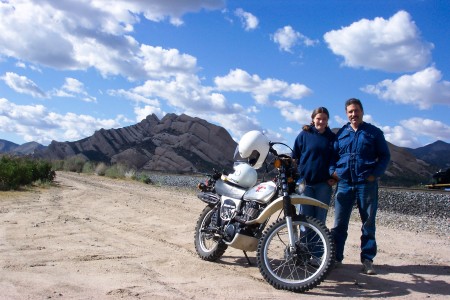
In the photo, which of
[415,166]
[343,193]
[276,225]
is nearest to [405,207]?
[343,193]

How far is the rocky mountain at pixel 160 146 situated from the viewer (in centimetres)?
6034

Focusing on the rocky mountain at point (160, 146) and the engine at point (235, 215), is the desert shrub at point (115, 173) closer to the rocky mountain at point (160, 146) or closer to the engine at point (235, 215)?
the rocky mountain at point (160, 146)

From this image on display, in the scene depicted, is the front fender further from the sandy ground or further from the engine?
the sandy ground

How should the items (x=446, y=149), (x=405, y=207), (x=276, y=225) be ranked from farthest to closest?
(x=446, y=149), (x=405, y=207), (x=276, y=225)

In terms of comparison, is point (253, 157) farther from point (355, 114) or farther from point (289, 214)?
point (355, 114)

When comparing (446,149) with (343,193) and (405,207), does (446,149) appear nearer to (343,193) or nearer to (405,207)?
(405,207)

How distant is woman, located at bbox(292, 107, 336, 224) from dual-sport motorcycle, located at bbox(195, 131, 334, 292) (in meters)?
0.38

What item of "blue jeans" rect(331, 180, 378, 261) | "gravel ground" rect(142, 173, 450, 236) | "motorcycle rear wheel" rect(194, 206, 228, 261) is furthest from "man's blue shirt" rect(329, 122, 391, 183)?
"gravel ground" rect(142, 173, 450, 236)

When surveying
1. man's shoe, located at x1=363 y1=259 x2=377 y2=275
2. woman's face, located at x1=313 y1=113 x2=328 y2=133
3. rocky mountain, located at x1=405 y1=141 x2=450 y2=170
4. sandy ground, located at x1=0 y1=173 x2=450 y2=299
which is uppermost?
rocky mountain, located at x1=405 y1=141 x2=450 y2=170

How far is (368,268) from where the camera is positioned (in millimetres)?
5922

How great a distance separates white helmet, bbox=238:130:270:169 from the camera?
19.5 feet

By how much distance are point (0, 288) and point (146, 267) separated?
167 cm

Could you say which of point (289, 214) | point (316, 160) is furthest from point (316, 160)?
point (289, 214)

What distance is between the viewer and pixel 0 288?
4508 millimetres
